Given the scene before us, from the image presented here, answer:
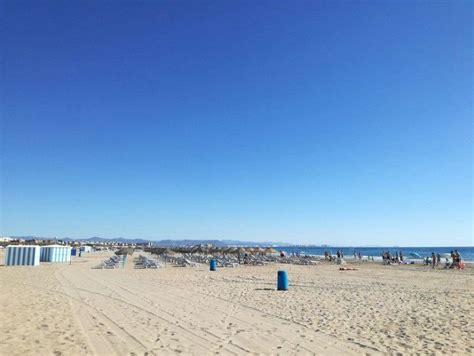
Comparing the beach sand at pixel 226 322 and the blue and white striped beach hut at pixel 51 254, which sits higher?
the blue and white striped beach hut at pixel 51 254

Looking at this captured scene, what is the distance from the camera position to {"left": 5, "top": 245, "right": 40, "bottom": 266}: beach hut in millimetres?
22766

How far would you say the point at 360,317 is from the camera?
8391mm

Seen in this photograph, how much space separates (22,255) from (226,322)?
19936 millimetres

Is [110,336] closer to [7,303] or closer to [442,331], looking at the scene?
[7,303]

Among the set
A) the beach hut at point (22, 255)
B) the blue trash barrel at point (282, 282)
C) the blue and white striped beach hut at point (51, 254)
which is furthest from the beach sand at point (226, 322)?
the blue and white striped beach hut at point (51, 254)

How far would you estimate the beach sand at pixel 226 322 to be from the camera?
19.0ft

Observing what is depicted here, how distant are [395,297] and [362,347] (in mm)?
6738

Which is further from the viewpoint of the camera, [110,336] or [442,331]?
[442,331]

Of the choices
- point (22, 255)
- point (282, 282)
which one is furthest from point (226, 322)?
point (22, 255)

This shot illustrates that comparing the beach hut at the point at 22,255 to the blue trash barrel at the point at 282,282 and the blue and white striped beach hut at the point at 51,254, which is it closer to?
the blue and white striped beach hut at the point at 51,254

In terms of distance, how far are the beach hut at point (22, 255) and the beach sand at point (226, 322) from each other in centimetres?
1183

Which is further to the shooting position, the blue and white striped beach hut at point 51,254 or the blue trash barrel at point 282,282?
the blue and white striped beach hut at point 51,254

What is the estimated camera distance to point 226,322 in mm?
7629

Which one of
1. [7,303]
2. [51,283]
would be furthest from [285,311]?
[51,283]
